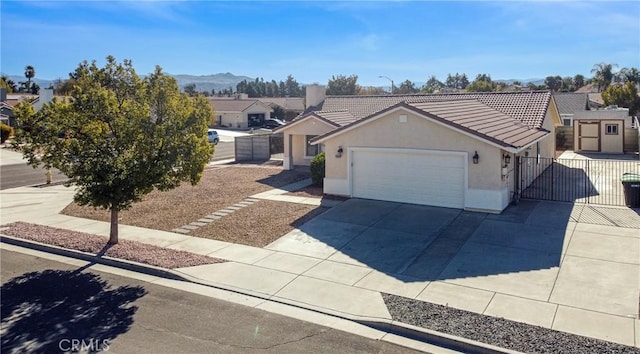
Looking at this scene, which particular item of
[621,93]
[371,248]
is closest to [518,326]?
[371,248]

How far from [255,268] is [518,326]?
5.90 m

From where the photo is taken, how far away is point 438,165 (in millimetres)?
16891

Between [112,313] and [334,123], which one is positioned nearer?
[112,313]

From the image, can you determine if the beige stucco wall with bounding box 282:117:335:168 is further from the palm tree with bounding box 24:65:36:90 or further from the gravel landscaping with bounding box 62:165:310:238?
the palm tree with bounding box 24:65:36:90

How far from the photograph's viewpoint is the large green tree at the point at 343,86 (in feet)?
315

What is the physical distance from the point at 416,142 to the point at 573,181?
346 inches

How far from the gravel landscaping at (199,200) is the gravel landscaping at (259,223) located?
10 centimetres

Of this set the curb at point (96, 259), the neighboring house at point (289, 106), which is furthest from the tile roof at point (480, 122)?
A: the neighboring house at point (289, 106)

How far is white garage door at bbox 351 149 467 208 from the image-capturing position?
54.5 ft

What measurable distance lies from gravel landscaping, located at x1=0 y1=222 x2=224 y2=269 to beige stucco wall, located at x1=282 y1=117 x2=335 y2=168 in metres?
13.7

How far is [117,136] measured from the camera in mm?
12734

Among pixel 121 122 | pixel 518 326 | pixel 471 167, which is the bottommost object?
pixel 518 326

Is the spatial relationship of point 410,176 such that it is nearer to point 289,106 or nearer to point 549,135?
point 549,135

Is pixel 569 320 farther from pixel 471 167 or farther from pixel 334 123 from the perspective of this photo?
pixel 334 123
